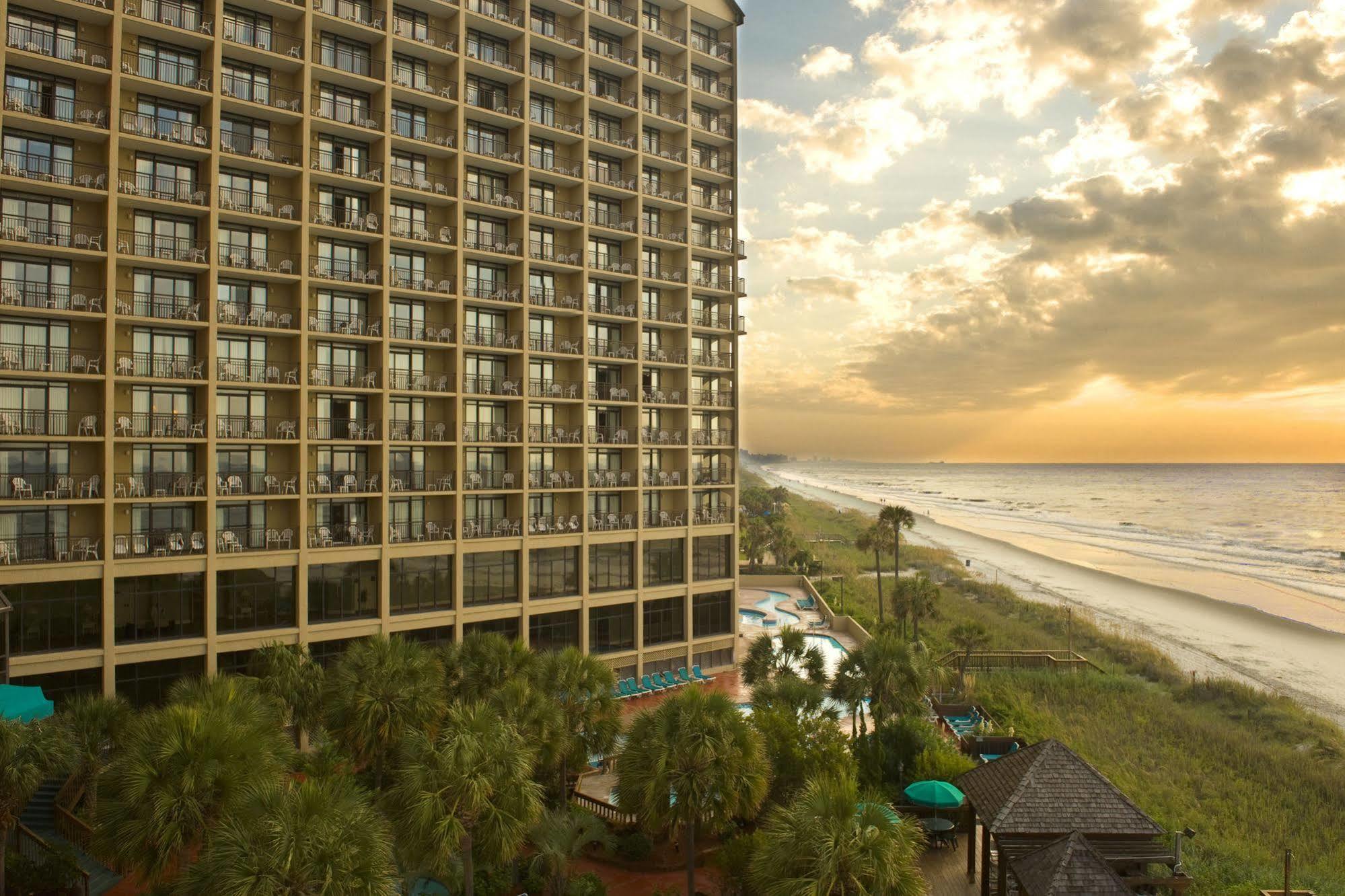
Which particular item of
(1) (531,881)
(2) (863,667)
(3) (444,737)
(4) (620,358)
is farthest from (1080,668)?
(3) (444,737)

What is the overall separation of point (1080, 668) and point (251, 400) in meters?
41.7

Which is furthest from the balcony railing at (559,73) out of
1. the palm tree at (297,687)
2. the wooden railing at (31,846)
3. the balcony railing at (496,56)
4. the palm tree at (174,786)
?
the wooden railing at (31,846)

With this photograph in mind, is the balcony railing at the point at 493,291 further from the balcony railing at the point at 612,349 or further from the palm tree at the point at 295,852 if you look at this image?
the palm tree at the point at 295,852

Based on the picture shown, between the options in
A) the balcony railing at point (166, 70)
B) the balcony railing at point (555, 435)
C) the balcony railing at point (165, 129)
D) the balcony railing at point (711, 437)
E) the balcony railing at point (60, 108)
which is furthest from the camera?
the balcony railing at point (711, 437)

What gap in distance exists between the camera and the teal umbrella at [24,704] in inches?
858

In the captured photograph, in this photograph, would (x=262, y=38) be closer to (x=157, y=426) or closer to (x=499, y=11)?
(x=499, y=11)

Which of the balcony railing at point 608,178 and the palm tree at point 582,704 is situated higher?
the balcony railing at point 608,178

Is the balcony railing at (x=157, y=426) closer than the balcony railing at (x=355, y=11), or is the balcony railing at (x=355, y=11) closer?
the balcony railing at (x=157, y=426)

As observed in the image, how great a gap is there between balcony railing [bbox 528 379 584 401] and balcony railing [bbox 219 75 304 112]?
1521cm

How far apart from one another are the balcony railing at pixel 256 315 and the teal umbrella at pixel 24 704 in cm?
1460

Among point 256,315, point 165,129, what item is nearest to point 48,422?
point 256,315

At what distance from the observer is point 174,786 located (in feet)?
45.8

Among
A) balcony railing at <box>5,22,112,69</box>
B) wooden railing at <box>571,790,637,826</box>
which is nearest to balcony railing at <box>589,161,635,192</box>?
balcony railing at <box>5,22,112,69</box>

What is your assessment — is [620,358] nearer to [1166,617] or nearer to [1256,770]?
[1256,770]
